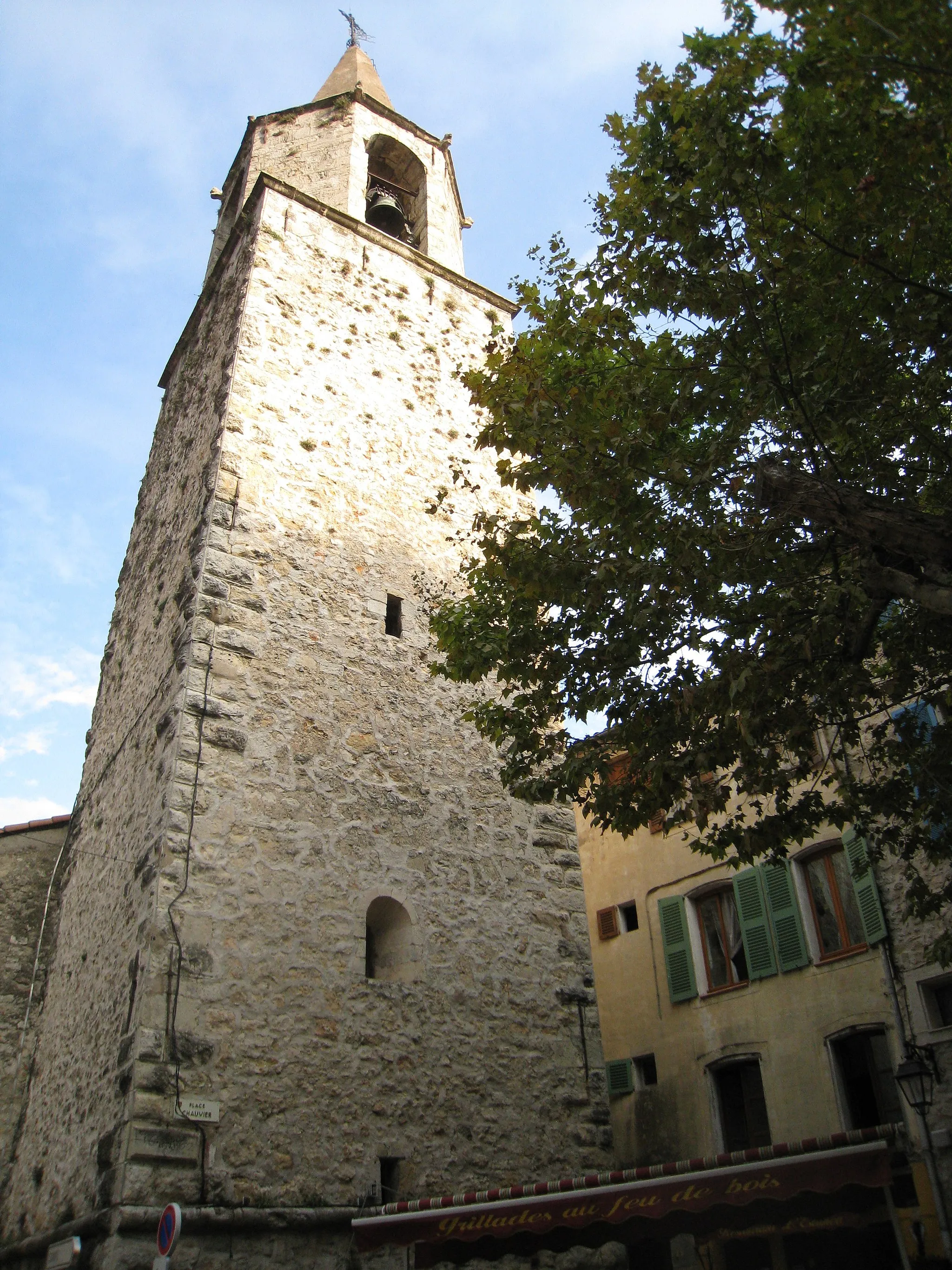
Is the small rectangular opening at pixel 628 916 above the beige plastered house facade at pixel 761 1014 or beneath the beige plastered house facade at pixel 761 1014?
above

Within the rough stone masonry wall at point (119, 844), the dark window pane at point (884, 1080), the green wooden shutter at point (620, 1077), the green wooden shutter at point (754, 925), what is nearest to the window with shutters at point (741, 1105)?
the green wooden shutter at point (754, 925)

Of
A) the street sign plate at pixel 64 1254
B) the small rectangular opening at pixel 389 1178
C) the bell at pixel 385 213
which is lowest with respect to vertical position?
Answer: the street sign plate at pixel 64 1254

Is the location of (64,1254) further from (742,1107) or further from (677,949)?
(677,949)

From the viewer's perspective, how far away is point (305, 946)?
7.97 meters

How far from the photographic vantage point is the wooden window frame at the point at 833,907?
36.2 feet

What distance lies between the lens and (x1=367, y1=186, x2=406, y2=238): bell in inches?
569

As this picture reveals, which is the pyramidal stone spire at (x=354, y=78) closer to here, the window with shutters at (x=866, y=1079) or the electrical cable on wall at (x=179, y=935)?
the electrical cable on wall at (x=179, y=935)

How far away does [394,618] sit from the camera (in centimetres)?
1040

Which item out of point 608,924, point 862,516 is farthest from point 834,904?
point 862,516

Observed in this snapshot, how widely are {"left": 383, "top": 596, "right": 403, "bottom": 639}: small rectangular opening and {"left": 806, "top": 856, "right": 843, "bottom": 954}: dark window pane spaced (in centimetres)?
556

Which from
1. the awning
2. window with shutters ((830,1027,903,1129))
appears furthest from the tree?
window with shutters ((830,1027,903,1129))

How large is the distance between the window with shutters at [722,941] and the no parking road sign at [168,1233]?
26.8ft

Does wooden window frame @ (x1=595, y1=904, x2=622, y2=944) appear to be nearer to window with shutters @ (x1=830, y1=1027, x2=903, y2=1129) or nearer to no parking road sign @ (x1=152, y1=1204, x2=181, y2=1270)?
Answer: window with shutters @ (x1=830, y1=1027, x2=903, y2=1129)

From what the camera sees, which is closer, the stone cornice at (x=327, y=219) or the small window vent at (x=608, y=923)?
the stone cornice at (x=327, y=219)
